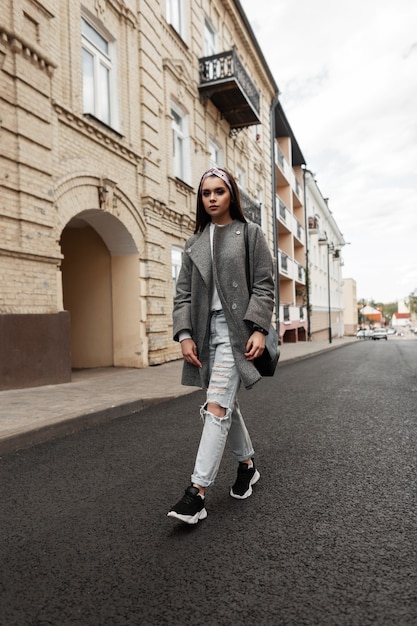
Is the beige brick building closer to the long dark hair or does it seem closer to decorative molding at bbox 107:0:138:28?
decorative molding at bbox 107:0:138:28

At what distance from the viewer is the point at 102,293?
1150 cm

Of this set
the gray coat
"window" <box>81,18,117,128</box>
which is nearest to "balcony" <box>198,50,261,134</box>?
"window" <box>81,18,117,128</box>

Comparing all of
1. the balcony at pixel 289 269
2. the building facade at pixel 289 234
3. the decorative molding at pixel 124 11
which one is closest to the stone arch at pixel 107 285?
the decorative molding at pixel 124 11

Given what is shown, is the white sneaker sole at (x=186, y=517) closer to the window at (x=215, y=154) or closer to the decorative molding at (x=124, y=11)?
the decorative molding at (x=124, y=11)

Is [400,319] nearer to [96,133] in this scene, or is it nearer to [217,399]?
[96,133]

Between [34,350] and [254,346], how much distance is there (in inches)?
218

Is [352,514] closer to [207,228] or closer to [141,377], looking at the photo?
[207,228]

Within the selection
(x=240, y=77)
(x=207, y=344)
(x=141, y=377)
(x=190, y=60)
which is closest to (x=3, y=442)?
(x=207, y=344)

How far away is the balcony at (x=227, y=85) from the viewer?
1441 centimetres

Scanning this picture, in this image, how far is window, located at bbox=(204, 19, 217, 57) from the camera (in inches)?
626

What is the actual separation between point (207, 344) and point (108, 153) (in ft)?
26.4

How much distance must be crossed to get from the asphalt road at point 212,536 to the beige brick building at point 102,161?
370 centimetres

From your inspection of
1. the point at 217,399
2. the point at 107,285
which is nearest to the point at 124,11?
the point at 107,285

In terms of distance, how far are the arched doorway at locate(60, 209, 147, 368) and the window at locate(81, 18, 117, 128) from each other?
232cm
